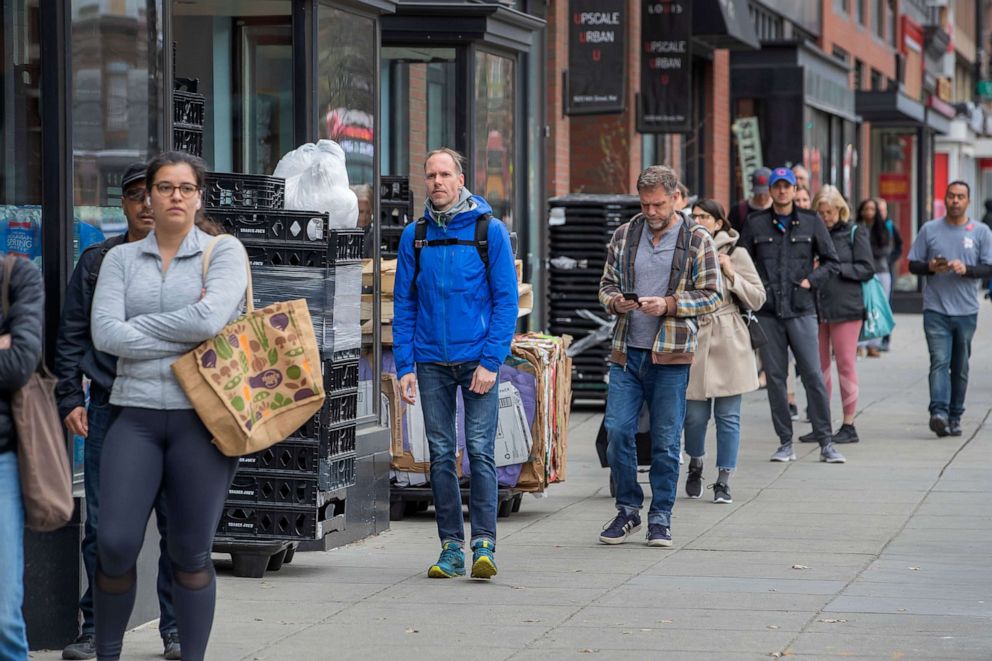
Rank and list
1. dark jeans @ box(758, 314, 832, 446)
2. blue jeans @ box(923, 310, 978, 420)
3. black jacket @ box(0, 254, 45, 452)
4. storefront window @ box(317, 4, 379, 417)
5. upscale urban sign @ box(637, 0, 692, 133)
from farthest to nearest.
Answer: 1. upscale urban sign @ box(637, 0, 692, 133)
2. blue jeans @ box(923, 310, 978, 420)
3. dark jeans @ box(758, 314, 832, 446)
4. storefront window @ box(317, 4, 379, 417)
5. black jacket @ box(0, 254, 45, 452)

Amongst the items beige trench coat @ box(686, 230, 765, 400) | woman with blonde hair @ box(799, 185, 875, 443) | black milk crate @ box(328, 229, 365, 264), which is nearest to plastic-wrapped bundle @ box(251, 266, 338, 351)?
black milk crate @ box(328, 229, 365, 264)

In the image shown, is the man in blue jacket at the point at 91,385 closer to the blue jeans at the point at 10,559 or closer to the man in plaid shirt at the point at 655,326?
the blue jeans at the point at 10,559

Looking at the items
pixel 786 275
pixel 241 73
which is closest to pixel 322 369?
pixel 241 73

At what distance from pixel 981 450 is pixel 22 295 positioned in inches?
378

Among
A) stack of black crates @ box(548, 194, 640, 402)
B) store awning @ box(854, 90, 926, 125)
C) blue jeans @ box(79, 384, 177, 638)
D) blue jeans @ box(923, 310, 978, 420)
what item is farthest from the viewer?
store awning @ box(854, 90, 926, 125)

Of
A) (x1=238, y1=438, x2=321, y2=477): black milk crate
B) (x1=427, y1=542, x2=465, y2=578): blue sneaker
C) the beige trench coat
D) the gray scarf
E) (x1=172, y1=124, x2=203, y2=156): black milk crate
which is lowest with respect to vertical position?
(x1=427, y1=542, x2=465, y2=578): blue sneaker

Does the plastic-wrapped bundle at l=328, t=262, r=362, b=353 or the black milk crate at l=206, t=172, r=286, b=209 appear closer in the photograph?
the black milk crate at l=206, t=172, r=286, b=209

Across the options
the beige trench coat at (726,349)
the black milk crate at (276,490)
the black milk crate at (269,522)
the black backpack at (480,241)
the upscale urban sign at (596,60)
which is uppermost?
the upscale urban sign at (596,60)

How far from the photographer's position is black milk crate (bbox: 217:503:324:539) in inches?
316

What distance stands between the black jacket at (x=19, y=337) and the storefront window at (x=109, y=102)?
1.87m

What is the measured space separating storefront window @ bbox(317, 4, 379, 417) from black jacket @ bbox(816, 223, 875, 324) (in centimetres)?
465

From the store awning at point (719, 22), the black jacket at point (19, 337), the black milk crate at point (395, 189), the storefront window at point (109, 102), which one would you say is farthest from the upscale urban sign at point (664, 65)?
the black jacket at point (19, 337)

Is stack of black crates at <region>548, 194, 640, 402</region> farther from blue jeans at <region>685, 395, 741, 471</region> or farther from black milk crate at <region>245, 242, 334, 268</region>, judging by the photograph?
black milk crate at <region>245, 242, 334, 268</region>

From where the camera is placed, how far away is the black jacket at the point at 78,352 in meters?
6.07
